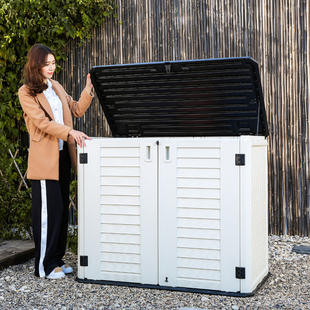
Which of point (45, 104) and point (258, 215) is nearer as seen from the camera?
point (258, 215)

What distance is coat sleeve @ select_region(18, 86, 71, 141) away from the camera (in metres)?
3.04

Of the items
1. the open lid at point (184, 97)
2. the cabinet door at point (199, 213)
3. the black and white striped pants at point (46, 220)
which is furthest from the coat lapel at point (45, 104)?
the cabinet door at point (199, 213)

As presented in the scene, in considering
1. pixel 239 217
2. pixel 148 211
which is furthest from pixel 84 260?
pixel 239 217

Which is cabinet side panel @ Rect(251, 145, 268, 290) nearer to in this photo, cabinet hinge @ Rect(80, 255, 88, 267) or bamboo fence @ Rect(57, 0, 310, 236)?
cabinet hinge @ Rect(80, 255, 88, 267)

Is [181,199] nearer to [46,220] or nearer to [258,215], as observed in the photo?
[258,215]

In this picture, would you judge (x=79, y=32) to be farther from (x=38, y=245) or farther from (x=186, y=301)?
(x=186, y=301)

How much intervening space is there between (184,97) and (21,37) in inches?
98.7

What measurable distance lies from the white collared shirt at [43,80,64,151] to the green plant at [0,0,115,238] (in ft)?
5.26

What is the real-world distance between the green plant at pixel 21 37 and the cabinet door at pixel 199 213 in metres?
2.16

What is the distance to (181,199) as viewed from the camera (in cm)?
287

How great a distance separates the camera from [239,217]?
2.74 meters

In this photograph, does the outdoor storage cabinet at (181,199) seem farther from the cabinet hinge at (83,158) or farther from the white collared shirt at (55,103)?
the white collared shirt at (55,103)

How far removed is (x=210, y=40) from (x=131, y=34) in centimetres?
89

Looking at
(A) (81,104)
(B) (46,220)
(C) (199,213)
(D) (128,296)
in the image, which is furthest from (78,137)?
(D) (128,296)
